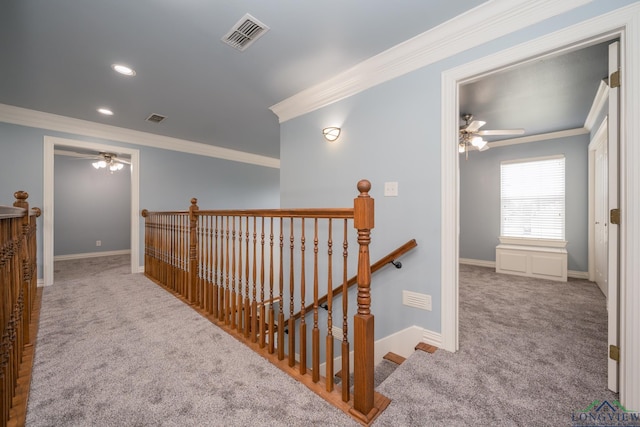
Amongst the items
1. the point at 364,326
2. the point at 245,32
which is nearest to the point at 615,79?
the point at 364,326

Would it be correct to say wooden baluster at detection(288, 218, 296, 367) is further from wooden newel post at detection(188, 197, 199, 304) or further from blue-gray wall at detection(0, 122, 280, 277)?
blue-gray wall at detection(0, 122, 280, 277)

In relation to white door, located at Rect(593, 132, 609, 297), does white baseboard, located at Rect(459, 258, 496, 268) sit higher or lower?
lower

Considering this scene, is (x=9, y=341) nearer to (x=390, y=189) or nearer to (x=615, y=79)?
(x=390, y=189)

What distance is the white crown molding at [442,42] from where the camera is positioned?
1.71 meters

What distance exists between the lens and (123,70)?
262cm

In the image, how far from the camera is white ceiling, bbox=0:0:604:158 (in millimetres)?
1863

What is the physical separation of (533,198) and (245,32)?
5.25 meters

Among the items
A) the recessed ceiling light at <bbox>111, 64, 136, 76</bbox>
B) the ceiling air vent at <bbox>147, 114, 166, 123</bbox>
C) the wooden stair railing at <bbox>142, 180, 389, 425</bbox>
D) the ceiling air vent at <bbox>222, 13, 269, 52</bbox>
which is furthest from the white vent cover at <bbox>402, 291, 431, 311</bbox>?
the ceiling air vent at <bbox>147, 114, 166, 123</bbox>

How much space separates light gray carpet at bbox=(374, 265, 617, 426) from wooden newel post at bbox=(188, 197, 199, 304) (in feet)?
6.83

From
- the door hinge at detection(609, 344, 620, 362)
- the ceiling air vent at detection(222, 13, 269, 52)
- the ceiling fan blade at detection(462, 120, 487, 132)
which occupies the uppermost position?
the ceiling air vent at detection(222, 13, 269, 52)

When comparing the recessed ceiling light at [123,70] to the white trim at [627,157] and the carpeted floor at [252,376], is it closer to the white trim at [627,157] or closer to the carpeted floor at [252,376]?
the carpeted floor at [252,376]

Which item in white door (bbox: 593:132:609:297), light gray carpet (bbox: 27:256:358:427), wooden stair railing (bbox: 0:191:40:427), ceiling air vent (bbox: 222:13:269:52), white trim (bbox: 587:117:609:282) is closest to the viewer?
wooden stair railing (bbox: 0:191:40:427)

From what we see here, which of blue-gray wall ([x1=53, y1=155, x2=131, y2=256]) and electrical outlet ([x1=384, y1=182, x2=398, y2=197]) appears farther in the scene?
blue-gray wall ([x1=53, y1=155, x2=131, y2=256])

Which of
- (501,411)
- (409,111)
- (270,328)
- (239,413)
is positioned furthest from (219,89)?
(501,411)
